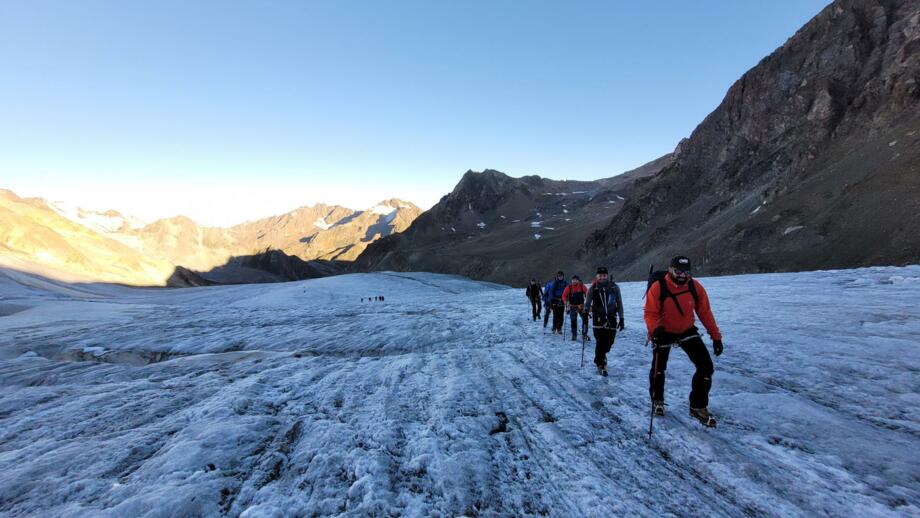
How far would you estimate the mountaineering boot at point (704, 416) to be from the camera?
5.90m

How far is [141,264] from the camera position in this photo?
277 ft

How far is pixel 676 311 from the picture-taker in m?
6.16

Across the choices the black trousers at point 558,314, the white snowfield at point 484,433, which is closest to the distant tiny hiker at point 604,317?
the white snowfield at point 484,433

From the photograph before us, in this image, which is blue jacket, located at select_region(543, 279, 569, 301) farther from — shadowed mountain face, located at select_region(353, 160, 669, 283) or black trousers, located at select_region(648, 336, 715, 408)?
shadowed mountain face, located at select_region(353, 160, 669, 283)

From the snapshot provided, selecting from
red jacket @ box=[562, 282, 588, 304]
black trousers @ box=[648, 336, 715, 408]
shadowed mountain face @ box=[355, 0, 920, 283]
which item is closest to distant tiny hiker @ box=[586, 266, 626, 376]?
black trousers @ box=[648, 336, 715, 408]

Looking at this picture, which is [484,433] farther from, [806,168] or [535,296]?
[806,168]

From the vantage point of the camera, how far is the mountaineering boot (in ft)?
19.3

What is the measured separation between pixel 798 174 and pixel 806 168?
1363 millimetres

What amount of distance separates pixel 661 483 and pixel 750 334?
30.1 ft

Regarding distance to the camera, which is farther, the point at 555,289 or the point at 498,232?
the point at 498,232

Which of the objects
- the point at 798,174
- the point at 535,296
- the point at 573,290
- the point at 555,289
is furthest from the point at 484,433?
the point at 798,174

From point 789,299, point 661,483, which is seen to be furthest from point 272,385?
point 789,299

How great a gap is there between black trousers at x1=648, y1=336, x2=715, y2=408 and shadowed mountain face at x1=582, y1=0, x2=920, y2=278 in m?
36.5

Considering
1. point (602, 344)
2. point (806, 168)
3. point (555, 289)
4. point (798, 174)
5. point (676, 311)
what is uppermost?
point (806, 168)
